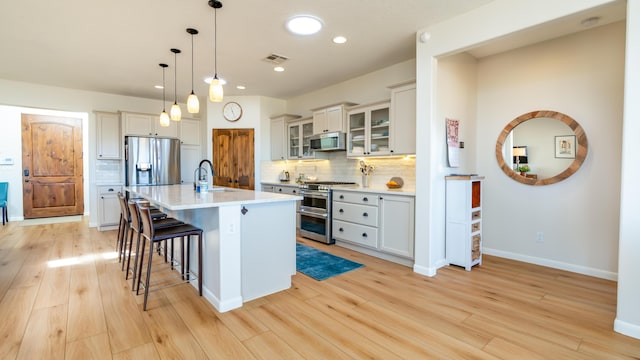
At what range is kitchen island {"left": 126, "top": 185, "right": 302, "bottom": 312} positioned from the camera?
99.4 inches

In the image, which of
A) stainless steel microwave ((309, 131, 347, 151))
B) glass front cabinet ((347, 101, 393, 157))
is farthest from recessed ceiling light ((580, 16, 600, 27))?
A: stainless steel microwave ((309, 131, 347, 151))

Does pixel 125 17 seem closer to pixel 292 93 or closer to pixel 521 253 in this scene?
pixel 292 93

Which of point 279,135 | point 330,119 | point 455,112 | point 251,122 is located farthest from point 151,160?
point 455,112

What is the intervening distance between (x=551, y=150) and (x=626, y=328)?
204cm

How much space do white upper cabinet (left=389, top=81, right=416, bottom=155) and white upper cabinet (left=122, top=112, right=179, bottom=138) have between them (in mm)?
4631

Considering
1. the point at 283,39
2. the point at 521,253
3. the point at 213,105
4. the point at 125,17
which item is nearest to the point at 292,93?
the point at 213,105

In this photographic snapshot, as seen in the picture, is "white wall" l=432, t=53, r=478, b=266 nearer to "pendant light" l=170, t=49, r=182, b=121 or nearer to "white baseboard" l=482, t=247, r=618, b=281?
"white baseboard" l=482, t=247, r=618, b=281

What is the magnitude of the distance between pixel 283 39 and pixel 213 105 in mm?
3288

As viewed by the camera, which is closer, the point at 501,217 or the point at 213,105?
the point at 501,217

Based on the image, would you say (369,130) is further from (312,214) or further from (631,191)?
(631,191)

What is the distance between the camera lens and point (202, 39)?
3574 mm

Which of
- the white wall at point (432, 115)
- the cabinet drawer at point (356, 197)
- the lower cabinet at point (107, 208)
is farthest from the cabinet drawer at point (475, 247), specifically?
the lower cabinet at point (107, 208)

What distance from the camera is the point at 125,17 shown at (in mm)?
3059

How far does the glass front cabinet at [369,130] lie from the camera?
436 centimetres
